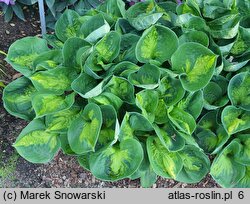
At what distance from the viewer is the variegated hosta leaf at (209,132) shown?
2.04 meters

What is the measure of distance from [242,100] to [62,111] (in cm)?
77

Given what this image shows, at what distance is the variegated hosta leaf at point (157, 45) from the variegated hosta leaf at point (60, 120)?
0.38 meters

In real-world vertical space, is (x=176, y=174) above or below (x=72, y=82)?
below

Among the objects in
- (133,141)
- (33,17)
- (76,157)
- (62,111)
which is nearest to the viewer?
(133,141)

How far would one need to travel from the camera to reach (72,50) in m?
2.00

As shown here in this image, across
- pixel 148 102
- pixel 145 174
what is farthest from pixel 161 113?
pixel 145 174

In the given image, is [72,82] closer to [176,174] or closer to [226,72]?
[176,174]

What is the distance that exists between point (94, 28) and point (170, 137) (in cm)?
58

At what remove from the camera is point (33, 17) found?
2797mm

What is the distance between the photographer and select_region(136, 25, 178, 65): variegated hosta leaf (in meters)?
1.93

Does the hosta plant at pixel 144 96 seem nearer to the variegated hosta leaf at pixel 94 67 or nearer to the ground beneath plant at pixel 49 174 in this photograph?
the variegated hosta leaf at pixel 94 67

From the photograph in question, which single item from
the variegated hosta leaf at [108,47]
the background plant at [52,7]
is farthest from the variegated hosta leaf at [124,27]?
the background plant at [52,7]

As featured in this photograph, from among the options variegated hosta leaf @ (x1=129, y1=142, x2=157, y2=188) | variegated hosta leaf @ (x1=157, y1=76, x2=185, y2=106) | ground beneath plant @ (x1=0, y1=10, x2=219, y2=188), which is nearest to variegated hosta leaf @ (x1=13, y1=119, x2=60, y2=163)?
ground beneath plant @ (x1=0, y1=10, x2=219, y2=188)
